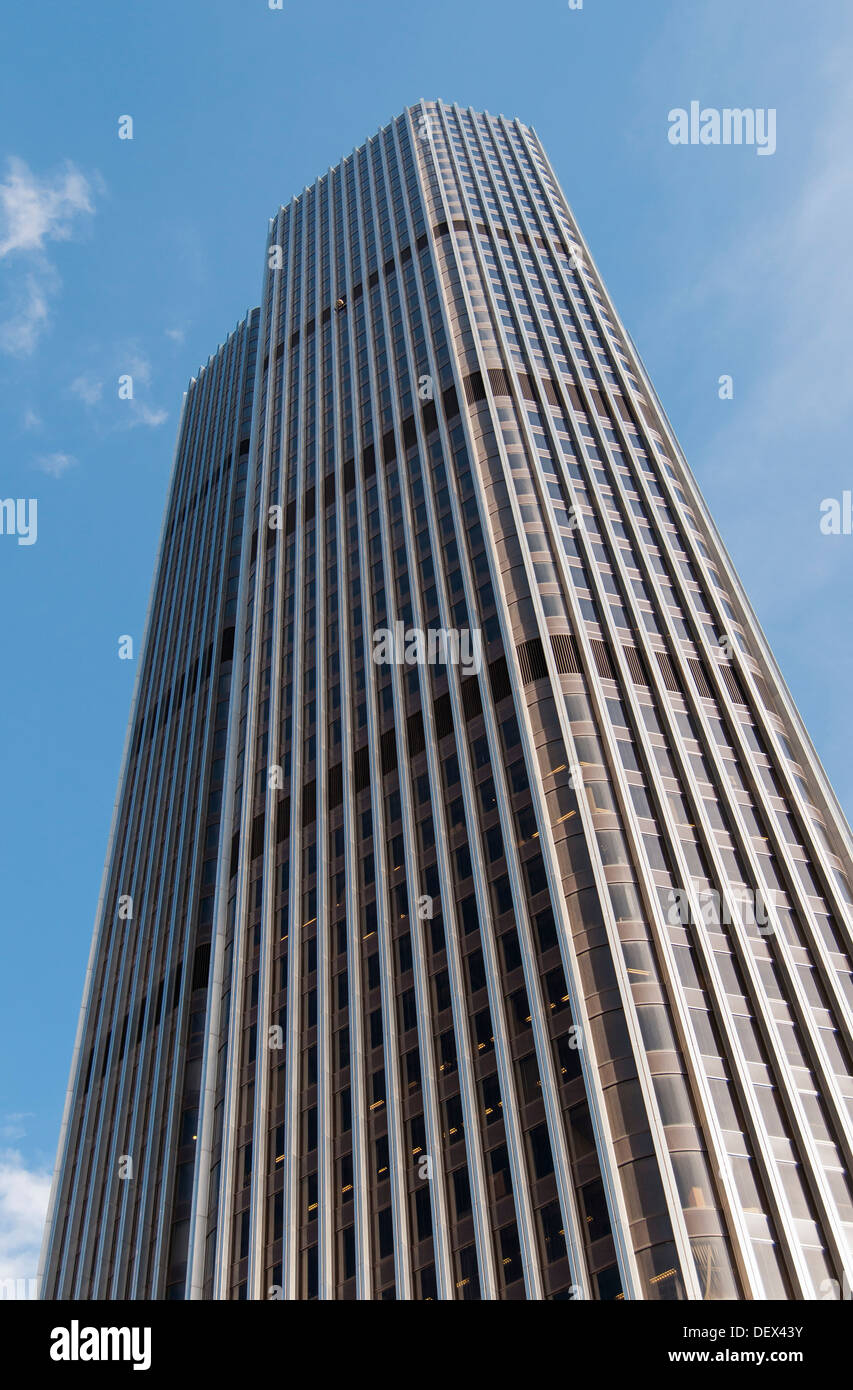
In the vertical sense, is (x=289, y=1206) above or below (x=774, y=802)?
below

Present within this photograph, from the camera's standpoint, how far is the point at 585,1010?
141 ft

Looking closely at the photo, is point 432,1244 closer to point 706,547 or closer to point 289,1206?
point 289,1206

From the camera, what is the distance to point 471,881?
5272 cm

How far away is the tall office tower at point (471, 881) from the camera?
136 ft

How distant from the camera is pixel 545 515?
217 ft

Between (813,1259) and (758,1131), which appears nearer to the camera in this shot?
(813,1259)

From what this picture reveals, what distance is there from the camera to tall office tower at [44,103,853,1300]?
136 ft
